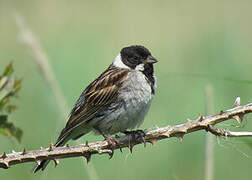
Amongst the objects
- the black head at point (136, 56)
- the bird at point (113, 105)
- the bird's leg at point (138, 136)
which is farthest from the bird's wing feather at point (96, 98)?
the bird's leg at point (138, 136)

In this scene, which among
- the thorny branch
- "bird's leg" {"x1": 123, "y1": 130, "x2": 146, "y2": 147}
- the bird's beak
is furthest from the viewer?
the bird's beak

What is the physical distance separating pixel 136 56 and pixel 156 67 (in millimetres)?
3247

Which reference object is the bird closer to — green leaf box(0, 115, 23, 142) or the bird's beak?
the bird's beak

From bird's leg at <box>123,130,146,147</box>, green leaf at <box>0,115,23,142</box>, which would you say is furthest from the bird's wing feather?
green leaf at <box>0,115,23,142</box>

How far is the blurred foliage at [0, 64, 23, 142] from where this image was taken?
2775 mm

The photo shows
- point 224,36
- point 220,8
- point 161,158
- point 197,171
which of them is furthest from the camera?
point 220,8

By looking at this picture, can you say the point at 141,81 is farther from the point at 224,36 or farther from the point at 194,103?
the point at 224,36

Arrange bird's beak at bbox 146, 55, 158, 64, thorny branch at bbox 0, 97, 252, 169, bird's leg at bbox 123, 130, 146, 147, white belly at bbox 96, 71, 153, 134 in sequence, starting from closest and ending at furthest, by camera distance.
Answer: thorny branch at bbox 0, 97, 252, 169
bird's leg at bbox 123, 130, 146, 147
white belly at bbox 96, 71, 153, 134
bird's beak at bbox 146, 55, 158, 64

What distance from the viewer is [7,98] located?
279 cm

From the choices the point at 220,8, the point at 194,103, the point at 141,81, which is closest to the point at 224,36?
the point at 194,103

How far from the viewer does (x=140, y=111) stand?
12.8 ft

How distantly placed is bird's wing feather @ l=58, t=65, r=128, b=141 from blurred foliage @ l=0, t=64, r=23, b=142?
Answer: 3.31 ft

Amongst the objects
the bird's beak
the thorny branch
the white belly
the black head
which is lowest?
the thorny branch

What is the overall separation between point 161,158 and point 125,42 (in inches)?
159
